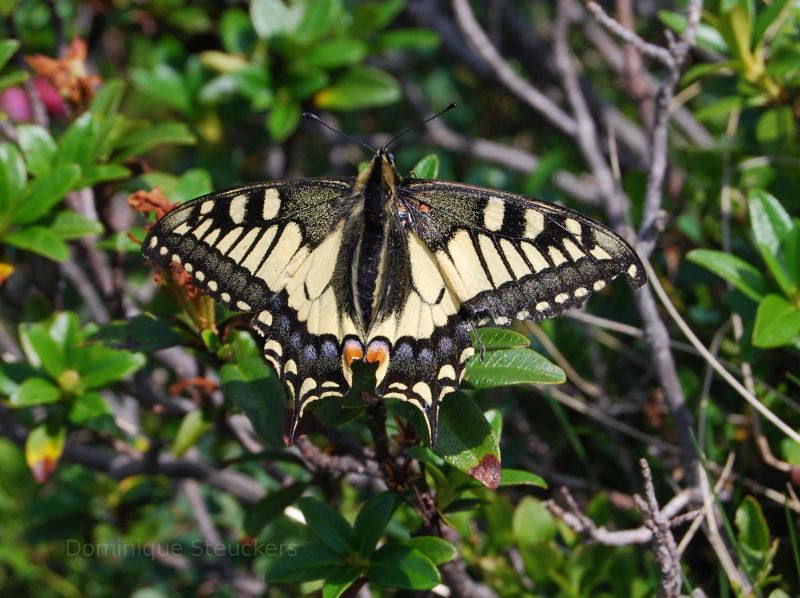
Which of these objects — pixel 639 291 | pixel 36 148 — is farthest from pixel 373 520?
pixel 36 148

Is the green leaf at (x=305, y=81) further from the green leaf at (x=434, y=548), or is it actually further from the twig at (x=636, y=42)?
the green leaf at (x=434, y=548)

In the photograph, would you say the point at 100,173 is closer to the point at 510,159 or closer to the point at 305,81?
the point at 305,81

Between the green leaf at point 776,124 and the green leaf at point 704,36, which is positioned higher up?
the green leaf at point 704,36

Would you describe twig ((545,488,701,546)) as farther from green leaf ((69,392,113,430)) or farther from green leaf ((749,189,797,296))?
green leaf ((69,392,113,430))

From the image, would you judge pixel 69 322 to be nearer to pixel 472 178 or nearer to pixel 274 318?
pixel 274 318

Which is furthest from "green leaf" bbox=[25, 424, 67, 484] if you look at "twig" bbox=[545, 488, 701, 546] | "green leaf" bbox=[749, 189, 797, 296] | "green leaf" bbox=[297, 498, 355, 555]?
"green leaf" bbox=[749, 189, 797, 296]

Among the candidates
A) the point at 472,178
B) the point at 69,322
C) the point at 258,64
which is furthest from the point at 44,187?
the point at 472,178

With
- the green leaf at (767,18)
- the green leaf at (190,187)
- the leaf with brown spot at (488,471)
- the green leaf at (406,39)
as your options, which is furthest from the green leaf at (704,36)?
the leaf with brown spot at (488,471)
